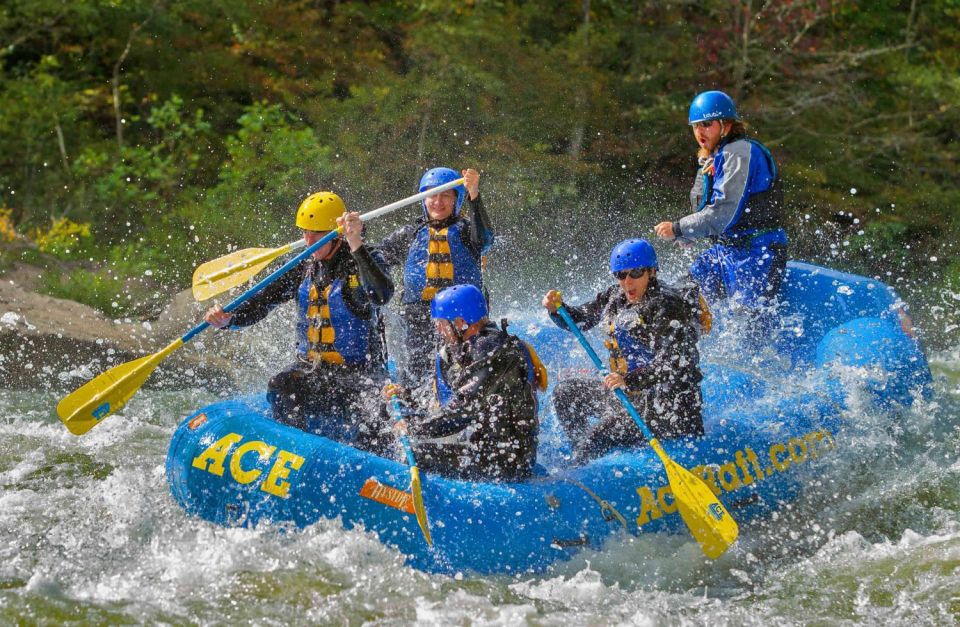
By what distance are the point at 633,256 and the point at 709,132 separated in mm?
1304

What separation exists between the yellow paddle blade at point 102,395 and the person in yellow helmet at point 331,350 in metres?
0.53

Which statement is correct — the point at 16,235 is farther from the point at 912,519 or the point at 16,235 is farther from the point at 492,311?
the point at 912,519

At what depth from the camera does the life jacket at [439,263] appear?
652cm

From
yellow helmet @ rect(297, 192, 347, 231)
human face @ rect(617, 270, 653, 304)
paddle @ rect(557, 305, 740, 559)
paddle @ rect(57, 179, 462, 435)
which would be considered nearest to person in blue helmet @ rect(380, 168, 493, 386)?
paddle @ rect(57, 179, 462, 435)

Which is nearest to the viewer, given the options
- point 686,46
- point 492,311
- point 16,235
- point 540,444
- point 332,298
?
point 332,298

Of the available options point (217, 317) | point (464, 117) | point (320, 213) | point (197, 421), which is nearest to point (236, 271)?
point (217, 317)

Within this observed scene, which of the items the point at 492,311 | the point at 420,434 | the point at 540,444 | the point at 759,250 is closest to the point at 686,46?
the point at 492,311

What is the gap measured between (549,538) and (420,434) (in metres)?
0.76

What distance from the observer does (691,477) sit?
534 cm

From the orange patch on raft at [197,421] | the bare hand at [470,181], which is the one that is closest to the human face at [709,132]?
the bare hand at [470,181]

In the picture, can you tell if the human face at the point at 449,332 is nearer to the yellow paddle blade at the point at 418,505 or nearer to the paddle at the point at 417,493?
the paddle at the point at 417,493

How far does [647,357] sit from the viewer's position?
5758mm

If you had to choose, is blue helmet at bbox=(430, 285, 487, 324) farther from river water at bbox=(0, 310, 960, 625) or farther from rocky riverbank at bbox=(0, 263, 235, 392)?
rocky riverbank at bbox=(0, 263, 235, 392)

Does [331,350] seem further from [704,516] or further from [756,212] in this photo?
[756,212]
